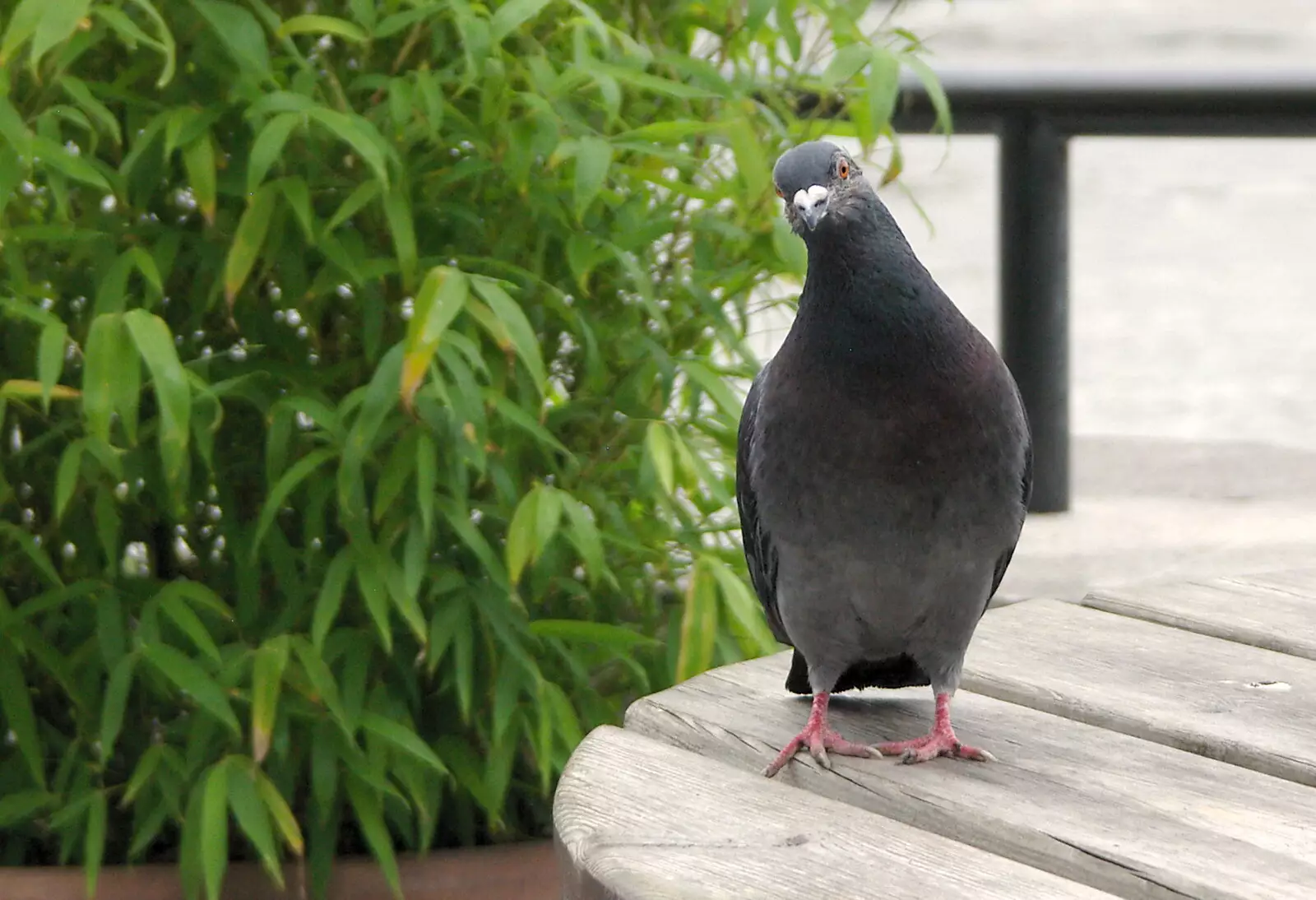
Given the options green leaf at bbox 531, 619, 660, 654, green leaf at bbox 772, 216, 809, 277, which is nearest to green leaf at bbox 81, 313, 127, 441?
green leaf at bbox 531, 619, 660, 654

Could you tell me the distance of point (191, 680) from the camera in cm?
213

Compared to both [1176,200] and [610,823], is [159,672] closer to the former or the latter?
[610,823]

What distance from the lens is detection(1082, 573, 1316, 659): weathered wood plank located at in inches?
77.5

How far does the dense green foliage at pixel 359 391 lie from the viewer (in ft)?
6.80

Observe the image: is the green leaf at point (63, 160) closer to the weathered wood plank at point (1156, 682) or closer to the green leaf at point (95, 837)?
the green leaf at point (95, 837)

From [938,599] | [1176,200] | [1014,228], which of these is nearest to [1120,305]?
[1176,200]

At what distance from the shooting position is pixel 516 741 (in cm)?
239

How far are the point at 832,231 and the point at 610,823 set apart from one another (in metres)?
0.55

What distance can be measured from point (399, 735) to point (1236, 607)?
1004mm

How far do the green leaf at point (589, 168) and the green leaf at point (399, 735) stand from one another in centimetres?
68

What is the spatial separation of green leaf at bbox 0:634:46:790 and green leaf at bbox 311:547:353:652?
39cm

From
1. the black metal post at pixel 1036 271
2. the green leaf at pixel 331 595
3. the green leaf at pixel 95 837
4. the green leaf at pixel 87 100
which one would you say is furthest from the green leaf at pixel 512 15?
the black metal post at pixel 1036 271

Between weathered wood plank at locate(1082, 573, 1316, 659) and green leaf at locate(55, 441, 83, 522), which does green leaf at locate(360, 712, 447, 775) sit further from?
weathered wood plank at locate(1082, 573, 1316, 659)

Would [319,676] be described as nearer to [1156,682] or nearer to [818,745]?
[818,745]
